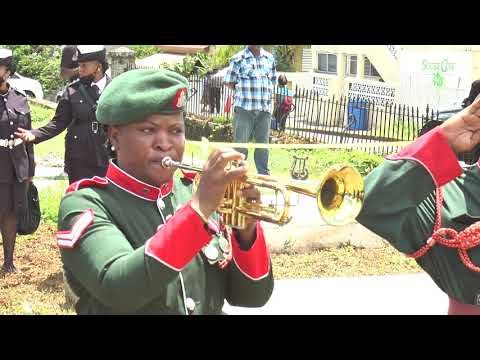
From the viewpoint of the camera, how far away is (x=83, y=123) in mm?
6238

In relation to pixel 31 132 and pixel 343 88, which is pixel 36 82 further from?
pixel 31 132

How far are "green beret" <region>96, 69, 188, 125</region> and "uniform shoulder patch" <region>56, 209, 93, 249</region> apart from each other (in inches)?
11.8

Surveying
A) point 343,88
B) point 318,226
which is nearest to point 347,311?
point 318,226

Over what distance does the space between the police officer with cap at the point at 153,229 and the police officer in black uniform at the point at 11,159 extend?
410 centimetres

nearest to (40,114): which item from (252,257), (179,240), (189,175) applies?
(189,175)

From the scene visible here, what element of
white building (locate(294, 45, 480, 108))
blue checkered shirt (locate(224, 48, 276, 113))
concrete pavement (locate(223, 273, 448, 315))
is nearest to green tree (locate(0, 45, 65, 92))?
white building (locate(294, 45, 480, 108))

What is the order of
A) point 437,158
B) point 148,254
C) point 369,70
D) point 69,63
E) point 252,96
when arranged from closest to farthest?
point 148,254 < point 437,158 < point 69,63 < point 252,96 < point 369,70

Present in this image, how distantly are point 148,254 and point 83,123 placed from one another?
14.1 ft

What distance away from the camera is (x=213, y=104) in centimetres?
1417

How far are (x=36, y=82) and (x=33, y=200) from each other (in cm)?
862

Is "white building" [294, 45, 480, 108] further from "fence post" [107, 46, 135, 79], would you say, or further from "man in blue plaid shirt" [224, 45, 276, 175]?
"man in blue plaid shirt" [224, 45, 276, 175]

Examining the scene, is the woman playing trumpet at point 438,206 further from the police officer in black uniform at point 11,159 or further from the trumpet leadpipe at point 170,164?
the police officer in black uniform at point 11,159

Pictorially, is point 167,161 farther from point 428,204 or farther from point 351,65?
point 351,65

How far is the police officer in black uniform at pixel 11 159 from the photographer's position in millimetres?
6379
